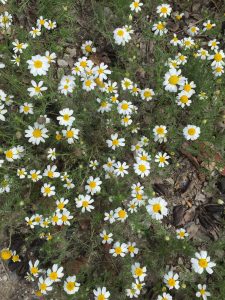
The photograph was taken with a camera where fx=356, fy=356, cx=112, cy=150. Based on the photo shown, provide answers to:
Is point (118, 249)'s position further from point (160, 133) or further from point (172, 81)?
point (172, 81)

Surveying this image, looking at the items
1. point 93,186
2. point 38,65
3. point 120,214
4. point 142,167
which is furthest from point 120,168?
point 38,65

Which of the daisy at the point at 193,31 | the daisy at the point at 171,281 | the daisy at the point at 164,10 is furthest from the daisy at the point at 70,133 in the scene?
the daisy at the point at 193,31

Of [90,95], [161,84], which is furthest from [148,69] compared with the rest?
[90,95]

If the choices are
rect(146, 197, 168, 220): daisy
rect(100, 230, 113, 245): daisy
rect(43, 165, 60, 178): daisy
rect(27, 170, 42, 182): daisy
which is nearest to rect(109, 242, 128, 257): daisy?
rect(100, 230, 113, 245): daisy

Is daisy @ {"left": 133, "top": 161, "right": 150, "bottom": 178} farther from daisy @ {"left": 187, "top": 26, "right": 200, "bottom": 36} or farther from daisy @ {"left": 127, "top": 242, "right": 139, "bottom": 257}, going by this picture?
daisy @ {"left": 187, "top": 26, "right": 200, "bottom": 36}

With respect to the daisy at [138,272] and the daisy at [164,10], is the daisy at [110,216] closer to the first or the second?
the daisy at [138,272]

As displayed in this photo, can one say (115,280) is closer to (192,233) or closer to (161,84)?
(192,233)
